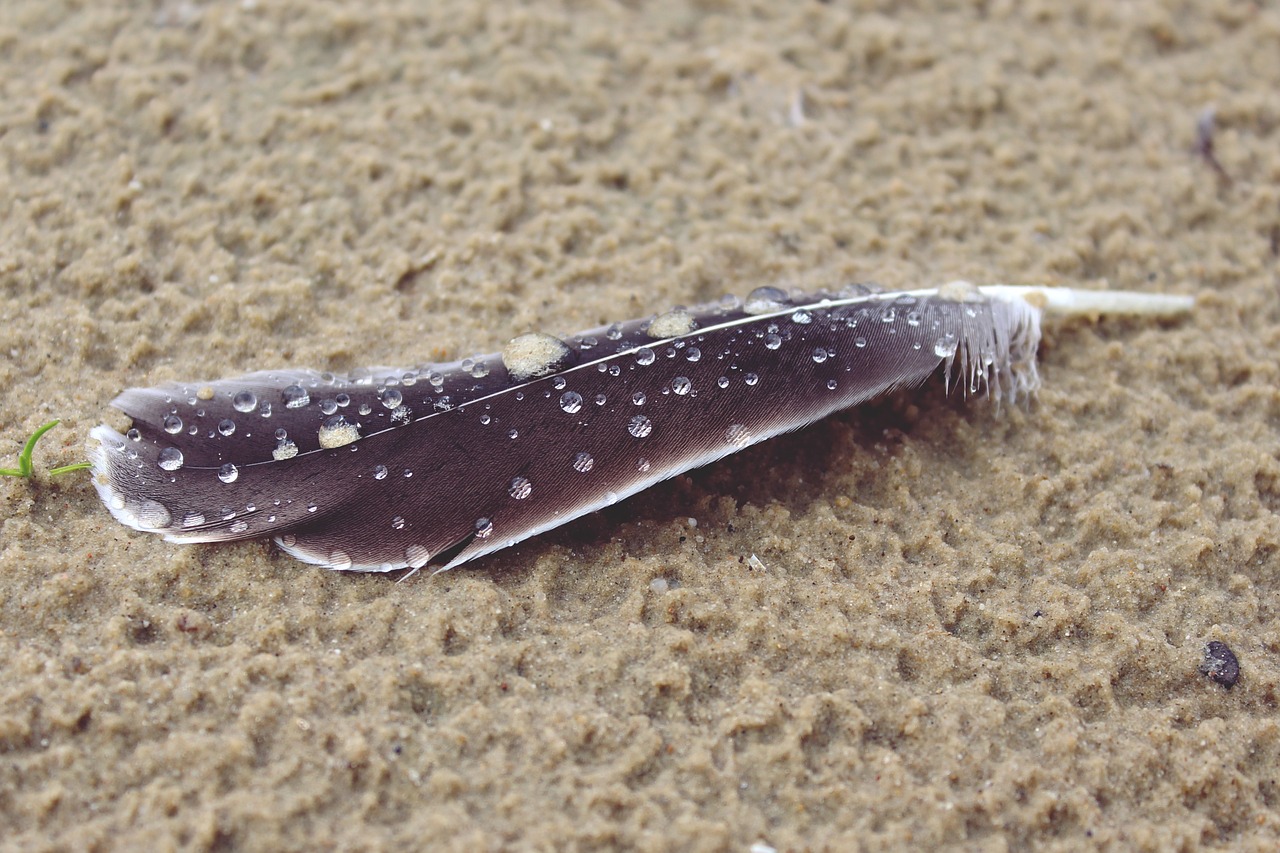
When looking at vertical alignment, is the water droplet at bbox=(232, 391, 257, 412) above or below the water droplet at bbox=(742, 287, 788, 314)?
below

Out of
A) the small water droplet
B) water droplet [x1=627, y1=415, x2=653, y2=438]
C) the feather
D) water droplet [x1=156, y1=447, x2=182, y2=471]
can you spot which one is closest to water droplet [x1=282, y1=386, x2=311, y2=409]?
the feather

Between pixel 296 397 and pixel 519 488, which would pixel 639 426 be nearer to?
pixel 519 488

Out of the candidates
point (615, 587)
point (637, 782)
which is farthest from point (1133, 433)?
point (637, 782)

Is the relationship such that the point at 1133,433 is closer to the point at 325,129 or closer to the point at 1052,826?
the point at 1052,826

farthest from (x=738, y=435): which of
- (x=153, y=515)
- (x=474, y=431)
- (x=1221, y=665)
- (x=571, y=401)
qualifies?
(x=153, y=515)

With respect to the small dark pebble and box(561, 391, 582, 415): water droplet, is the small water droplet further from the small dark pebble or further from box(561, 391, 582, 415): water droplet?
the small dark pebble

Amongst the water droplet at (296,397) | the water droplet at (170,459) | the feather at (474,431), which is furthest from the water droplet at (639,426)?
the water droplet at (170,459)

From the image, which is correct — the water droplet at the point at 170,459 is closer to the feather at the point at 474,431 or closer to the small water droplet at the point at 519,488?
the feather at the point at 474,431
